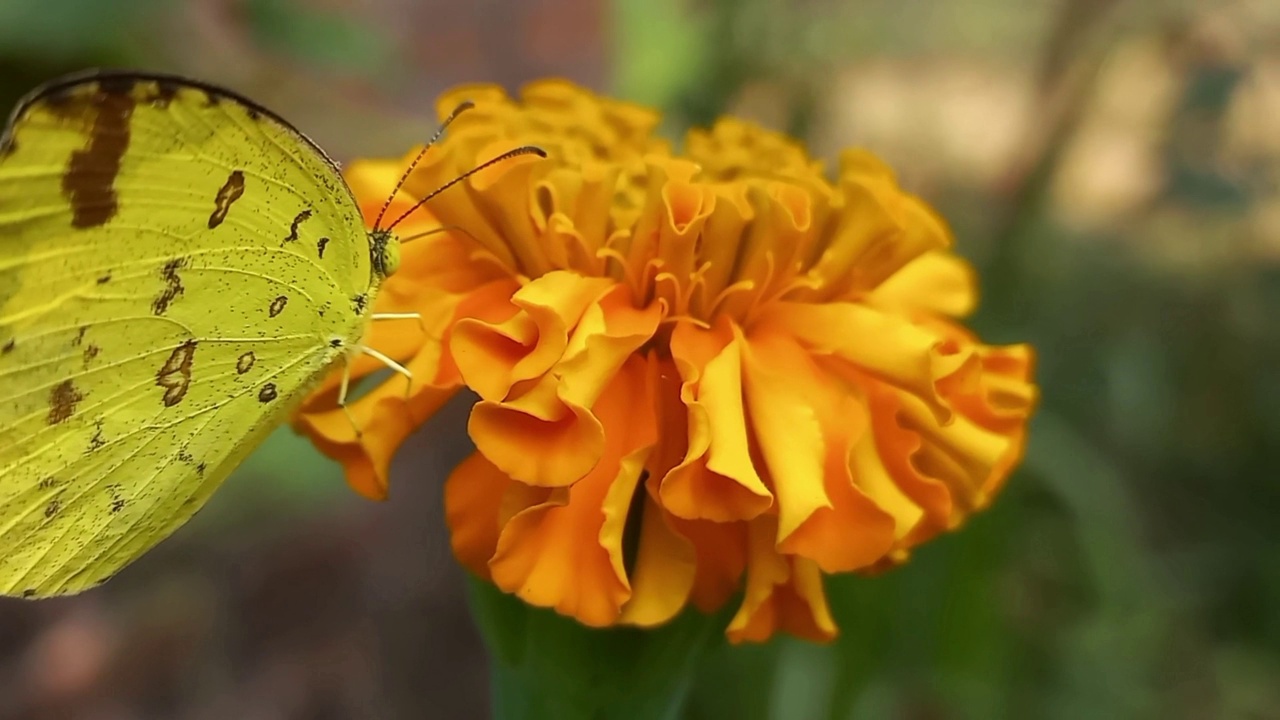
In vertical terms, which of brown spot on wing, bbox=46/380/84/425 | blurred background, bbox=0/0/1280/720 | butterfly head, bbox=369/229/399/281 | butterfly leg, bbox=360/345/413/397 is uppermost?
butterfly head, bbox=369/229/399/281

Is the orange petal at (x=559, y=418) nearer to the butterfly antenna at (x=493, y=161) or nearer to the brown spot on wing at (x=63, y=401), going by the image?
the butterfly antenna at (x=493, y=161)

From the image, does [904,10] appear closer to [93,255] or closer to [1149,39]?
[1149,39]

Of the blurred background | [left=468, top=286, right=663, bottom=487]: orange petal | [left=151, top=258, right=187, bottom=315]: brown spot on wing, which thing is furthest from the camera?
the blurred background

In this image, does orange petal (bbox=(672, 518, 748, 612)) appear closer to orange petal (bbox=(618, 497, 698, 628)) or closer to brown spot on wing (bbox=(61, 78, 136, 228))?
orange petal (bbox=(618, 497, 698, 628))

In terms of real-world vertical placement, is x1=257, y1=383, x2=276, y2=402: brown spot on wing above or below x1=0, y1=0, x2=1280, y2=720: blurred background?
above

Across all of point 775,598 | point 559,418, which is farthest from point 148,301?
point 775,598

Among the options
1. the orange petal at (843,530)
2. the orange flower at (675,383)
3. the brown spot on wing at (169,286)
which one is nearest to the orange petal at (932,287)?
the orange flower at (675,383)

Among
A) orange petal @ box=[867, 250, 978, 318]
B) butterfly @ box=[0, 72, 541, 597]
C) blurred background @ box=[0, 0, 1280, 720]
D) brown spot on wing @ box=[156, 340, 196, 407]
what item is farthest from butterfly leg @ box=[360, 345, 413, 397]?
blurred background @ box=[0, 0, 1280, 720]

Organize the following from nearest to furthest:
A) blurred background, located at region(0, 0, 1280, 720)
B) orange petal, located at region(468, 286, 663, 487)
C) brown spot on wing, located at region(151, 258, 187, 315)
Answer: orange petal, located at region(468, 286, 663, 487) → brown spot on wing, located at region(151, 258, 187, 315) → blurred background, located at region(0, 0, 1280, 720)
